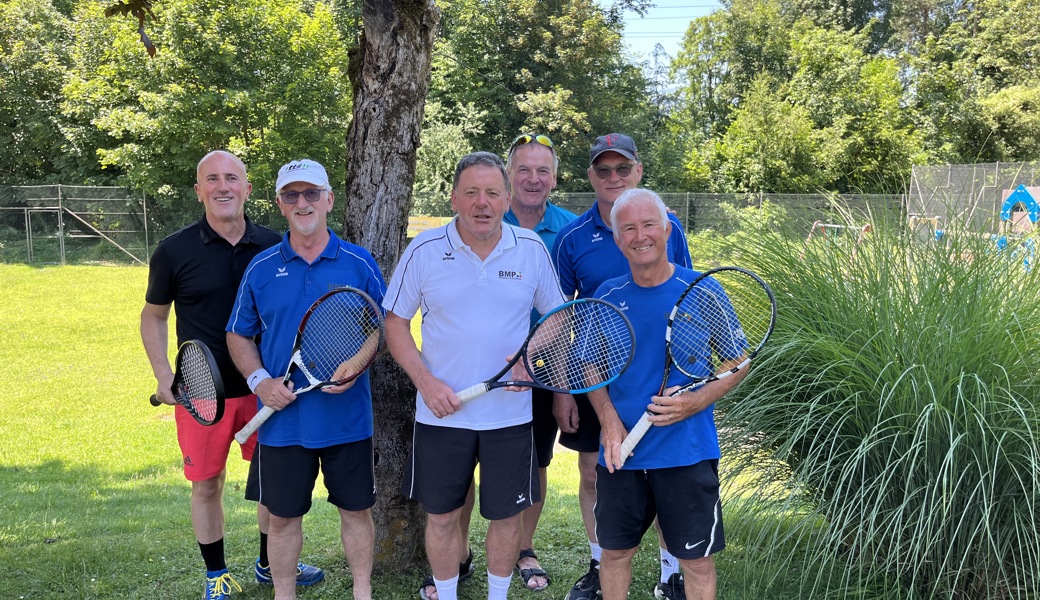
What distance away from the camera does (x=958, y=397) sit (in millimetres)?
3330

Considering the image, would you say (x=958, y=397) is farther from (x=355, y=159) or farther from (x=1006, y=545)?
(x=355, y=159)

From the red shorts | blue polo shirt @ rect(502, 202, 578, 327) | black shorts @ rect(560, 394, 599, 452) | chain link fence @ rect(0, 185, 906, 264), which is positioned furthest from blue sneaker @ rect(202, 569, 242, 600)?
chain link fence @ rect(0, 185, 906, 264)

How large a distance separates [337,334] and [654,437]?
4.97 feet

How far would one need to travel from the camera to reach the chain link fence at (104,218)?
22156 millimetres

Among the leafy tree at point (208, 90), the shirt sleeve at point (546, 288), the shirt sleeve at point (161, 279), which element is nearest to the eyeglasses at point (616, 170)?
the shirt sleeve at point (546, 288)

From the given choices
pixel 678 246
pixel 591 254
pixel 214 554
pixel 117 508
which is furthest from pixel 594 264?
pixel 117 508

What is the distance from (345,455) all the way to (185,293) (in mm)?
1200

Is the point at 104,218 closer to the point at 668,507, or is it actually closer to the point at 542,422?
the point at 542,422

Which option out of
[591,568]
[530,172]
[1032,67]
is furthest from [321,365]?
[1032,67]

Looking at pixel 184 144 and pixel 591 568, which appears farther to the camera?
pixel 184 144

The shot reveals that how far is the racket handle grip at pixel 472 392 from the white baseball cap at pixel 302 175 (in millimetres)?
1143

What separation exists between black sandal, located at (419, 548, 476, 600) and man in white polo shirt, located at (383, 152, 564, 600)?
1.93 ft

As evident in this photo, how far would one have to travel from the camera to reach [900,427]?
349 cm

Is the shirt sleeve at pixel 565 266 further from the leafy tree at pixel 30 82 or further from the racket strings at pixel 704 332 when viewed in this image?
the leafy tree at pixel 30 82
